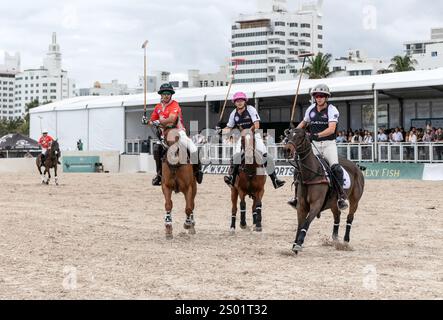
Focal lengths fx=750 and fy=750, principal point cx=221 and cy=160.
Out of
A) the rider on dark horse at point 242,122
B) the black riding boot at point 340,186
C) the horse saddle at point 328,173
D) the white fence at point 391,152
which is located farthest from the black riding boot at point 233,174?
the white fence at point 391,152

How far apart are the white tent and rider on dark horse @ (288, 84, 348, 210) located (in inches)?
773

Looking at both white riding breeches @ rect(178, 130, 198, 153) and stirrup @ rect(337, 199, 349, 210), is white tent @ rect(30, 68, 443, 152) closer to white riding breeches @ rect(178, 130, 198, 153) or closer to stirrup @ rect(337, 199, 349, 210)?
white riding breeches @ rect(178, 130, 198, 153)

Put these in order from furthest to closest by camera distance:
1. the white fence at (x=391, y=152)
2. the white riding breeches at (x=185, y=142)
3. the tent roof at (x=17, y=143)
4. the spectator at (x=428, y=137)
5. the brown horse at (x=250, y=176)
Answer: the tent roof at (x=17, y=143)
the spectator at (x=428, y=137)
the white fence at (x=391, y=152)
the brown horse at (x=250, y=176)
the white riding breeches at (x=185, y=142)

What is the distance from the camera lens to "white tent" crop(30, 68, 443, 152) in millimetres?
32438

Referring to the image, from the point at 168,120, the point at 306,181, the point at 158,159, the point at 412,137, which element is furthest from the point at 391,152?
the point at 306,181

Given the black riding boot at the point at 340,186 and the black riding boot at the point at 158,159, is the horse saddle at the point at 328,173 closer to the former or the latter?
the black riding boot at the point at 340,186

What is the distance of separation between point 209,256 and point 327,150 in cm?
243

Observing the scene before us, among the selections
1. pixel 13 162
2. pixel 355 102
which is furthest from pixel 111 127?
pixel 355 102

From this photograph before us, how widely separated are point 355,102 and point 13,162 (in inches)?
803

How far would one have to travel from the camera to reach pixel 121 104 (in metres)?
45.2

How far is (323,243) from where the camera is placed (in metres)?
11.8

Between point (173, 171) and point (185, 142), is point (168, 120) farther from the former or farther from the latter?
point (173, 171)

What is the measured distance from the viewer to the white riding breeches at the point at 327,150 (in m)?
11.2

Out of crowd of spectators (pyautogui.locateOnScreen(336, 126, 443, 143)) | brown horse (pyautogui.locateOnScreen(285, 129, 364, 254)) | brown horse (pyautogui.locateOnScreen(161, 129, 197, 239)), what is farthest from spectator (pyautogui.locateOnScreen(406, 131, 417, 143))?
brown horse (pyautogui.locateOnScreen(285, 129, 364, 254))
